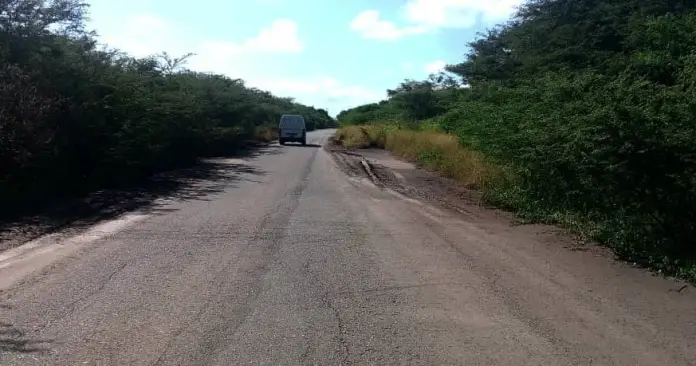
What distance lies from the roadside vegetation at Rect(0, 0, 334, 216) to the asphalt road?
3.28 meters

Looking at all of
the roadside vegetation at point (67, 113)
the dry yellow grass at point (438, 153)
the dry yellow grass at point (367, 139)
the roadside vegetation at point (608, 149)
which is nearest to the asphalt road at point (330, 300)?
the roadside vegetation at point (608, 149)

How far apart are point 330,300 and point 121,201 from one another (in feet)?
31.2

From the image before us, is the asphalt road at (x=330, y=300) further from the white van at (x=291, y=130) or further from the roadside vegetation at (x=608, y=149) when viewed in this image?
the white van at (x=291, y=130)

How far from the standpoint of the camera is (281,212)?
44.9 ft

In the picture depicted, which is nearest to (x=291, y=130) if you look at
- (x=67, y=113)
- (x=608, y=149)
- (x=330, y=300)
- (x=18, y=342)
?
(x=67, y=113)

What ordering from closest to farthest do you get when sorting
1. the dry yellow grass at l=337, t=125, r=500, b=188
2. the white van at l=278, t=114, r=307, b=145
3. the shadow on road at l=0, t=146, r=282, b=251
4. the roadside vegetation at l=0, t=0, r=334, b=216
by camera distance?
the shadow on road at l=0, t=146, r=282, b=251 < the roadside vegetation at l=0, t=0, r=334, b=216 < the dry yellow grass at l=337, t=125, r=500, b=188 < the white van at l=278, t=114, r=307, b=145

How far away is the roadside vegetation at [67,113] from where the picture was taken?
13828mm

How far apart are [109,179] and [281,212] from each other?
6857mm

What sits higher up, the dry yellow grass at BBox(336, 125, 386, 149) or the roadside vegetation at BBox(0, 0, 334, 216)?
the roadside vegetation at BBox(0, 0, 334, 216)

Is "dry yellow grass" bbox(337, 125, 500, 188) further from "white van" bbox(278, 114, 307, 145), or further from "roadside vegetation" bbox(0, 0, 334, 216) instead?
"roadside vegetation" bbox(0, 0, 334, 216)

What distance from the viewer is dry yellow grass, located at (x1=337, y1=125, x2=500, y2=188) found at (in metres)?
18.1

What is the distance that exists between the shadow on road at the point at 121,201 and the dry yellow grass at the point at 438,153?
6.19 meters

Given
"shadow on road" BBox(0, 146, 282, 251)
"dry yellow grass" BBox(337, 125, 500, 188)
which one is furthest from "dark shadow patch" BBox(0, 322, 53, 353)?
"dry yellow grass" BBox(337, 125, 500, 188)

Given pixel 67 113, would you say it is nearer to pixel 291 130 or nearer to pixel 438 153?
pixel 438 153
